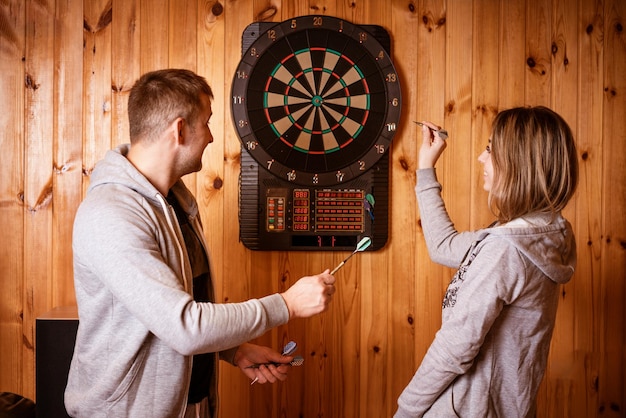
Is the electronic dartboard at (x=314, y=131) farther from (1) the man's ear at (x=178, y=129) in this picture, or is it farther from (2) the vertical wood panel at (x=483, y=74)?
(1) the man's ear at (x=178, y=129)

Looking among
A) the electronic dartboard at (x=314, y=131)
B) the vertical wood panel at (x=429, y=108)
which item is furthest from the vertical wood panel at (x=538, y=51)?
the electronic dartboard at (x=314, y=131)

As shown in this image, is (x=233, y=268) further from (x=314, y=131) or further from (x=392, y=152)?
(x=392, y=152)

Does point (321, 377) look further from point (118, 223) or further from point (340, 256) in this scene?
point (118, 223)

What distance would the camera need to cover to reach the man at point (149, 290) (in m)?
1.20

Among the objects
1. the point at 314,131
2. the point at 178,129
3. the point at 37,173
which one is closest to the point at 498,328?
the point at 178,129

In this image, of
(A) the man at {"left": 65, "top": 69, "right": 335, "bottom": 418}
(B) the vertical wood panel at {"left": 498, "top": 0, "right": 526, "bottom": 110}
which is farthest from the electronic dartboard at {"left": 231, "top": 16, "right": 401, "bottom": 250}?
(A) the man at {"left": 65, "top": 69, "right": 335, "bottom": 418}

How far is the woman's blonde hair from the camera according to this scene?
1405mm

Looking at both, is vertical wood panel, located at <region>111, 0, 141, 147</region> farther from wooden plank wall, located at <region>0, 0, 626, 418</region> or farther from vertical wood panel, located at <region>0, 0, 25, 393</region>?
vertical wood panel, located at <region>0, 0, 25, 393</region>

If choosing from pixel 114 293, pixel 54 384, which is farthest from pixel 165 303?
pixel 54 384

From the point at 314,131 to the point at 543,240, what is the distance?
3.76ft

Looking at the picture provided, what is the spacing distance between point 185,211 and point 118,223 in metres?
0.42

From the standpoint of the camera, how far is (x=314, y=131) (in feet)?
7.39

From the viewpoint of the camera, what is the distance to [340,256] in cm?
231

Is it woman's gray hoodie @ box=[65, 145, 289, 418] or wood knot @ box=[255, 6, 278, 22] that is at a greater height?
wood knot @ box=[255, 6, 278, 22]
